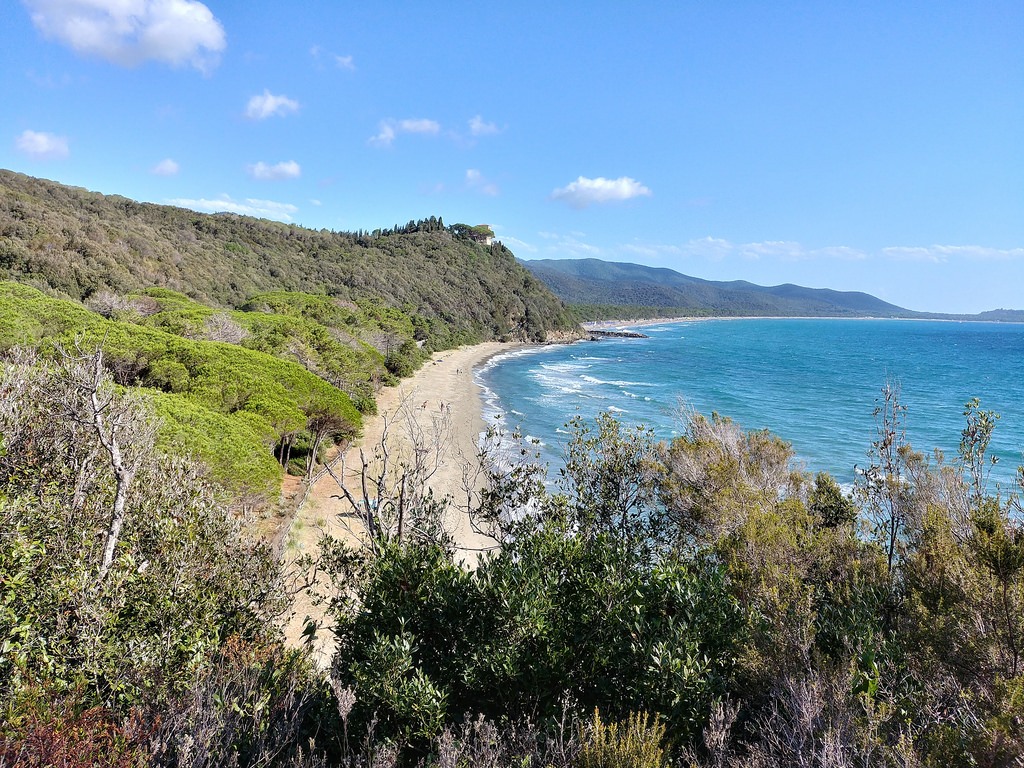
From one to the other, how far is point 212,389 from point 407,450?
11975 mm

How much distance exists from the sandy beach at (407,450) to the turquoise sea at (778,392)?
3.39 m

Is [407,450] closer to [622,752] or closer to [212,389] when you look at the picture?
[212,389]

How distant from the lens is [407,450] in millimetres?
29750

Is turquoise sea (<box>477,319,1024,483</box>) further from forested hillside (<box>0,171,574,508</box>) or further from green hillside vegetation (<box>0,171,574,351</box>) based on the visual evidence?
green hillside vegetation (<box>0,171,574,351</box>)

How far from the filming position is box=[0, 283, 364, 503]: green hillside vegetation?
14.5m

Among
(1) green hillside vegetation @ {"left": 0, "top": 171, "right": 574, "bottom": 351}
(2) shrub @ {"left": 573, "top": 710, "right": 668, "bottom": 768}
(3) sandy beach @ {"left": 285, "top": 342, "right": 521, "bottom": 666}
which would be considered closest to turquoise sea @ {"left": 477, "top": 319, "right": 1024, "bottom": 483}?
(3) sandy beach @ {"left": 285, "top": 342, "right": 521, "bottom": 666}

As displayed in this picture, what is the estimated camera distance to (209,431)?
48.7 ft

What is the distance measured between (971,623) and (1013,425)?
158ft

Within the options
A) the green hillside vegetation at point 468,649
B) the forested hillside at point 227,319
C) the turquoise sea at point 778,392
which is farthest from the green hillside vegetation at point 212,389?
the turquoise sea at point 778,392

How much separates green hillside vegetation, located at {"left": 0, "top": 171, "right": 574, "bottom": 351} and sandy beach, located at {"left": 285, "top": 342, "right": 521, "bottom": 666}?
23079 millimetres

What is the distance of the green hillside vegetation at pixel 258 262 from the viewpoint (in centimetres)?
4347

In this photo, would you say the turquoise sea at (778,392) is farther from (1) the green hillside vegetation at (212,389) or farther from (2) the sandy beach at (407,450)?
(1) the green hillside vegetation at (212,389)

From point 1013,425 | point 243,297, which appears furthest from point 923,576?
point 243,297

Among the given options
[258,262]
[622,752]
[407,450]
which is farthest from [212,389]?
[258,262]
